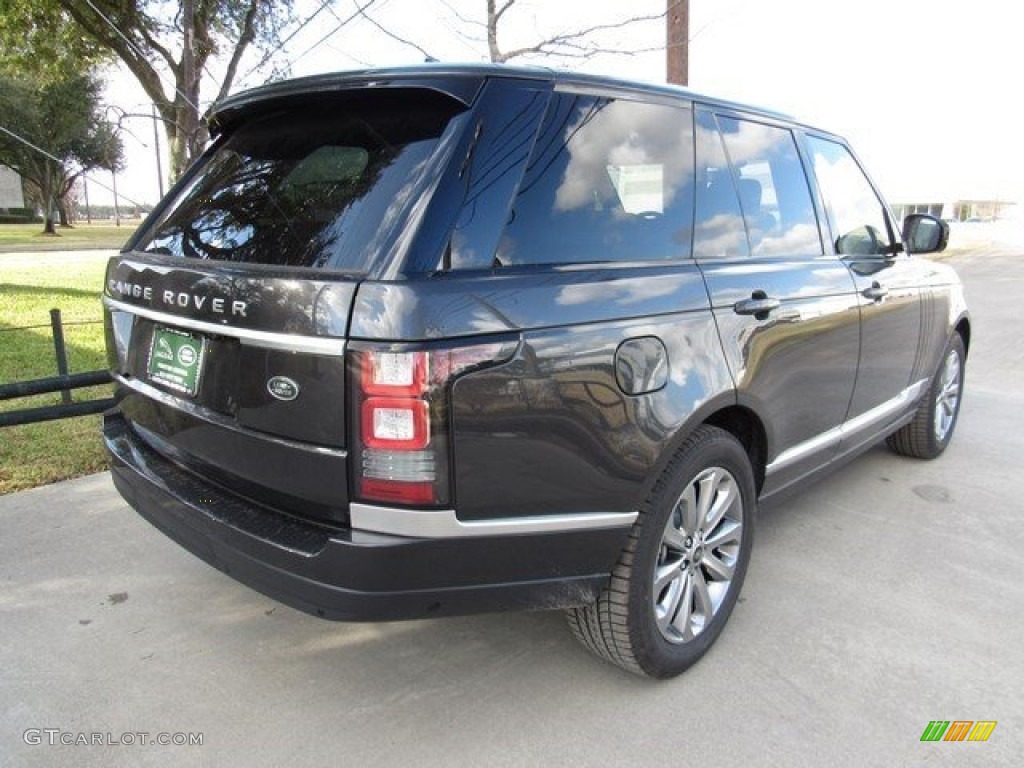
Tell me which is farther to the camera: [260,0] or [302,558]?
[260,0]

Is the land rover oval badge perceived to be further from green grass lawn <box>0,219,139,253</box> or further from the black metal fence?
green grass lawn <box>0,219,139,253</box>

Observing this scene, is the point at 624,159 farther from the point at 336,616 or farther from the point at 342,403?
the point at 336,616

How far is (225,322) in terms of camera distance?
2186mm

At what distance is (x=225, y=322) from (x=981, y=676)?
2.81m

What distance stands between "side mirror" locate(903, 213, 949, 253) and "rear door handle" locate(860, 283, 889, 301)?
811mm

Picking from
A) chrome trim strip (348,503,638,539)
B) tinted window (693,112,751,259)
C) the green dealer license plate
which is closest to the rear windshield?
the green dealer license plate

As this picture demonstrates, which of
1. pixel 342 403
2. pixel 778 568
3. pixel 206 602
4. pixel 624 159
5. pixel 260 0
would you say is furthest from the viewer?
pixel 260 0

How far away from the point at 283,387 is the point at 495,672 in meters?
1.31

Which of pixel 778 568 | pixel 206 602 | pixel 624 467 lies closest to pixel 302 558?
pixel 624 467

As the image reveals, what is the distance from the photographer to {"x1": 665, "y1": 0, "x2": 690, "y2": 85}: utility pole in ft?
25.6

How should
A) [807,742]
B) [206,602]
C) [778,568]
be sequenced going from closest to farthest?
1. [807,742]
2. [206,602]
3. [778,568]

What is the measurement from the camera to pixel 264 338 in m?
2.08

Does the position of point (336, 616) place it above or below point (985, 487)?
above

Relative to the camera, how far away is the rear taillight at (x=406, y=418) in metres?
1.89
